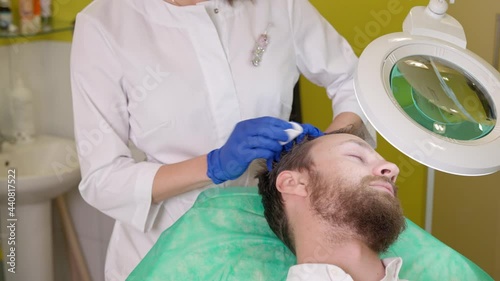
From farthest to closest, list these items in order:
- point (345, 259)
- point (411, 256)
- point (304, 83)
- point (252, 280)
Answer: point (304, 83)
point (411, 256)
point (252, 280)
point (345, 259)

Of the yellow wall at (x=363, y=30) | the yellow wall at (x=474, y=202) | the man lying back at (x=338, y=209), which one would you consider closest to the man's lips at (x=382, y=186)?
the man lying back at (x=338, y=209)

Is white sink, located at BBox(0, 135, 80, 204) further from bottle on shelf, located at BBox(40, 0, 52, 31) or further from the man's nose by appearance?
the man's nose

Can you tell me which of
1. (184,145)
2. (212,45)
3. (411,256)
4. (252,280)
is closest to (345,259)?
(252,280)

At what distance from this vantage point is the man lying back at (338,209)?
1.31m

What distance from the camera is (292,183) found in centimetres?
144

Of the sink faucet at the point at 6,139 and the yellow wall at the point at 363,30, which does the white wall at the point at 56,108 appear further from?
the yellow wall at the point at 363,30

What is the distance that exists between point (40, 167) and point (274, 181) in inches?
43.6

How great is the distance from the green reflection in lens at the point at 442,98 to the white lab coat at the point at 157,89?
0.38 metres

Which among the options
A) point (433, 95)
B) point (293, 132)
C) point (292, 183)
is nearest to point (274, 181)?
point (292, 183)

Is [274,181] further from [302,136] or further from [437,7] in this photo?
[437,7]

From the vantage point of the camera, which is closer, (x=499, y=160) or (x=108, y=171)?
(x=499, y=160)

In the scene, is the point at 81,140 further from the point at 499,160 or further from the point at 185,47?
the point at 499,160

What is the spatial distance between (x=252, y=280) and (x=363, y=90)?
0.51 metres

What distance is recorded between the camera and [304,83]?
2598 millimetres
